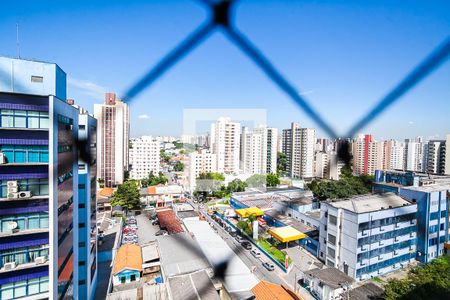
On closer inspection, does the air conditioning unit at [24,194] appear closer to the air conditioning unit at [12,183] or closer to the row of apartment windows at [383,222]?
the air conditioning unit at [12,183]

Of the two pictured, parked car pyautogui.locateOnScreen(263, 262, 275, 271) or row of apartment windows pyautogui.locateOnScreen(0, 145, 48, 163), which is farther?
parked car pyautogui.locateOnScreen(263, 262, 275, 271)

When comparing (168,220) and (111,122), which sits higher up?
(111,122)

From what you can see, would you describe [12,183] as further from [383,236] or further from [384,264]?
[384,264]

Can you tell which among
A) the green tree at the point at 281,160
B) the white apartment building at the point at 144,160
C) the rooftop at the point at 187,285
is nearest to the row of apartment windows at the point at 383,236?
the rooftop at the point at 187,285

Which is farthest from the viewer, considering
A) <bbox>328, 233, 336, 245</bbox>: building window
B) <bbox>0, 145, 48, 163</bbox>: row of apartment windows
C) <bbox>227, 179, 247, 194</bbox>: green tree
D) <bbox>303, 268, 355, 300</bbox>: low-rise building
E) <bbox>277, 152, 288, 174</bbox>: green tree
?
<bbox>277, 152, 288, 174</bbox>: green tree

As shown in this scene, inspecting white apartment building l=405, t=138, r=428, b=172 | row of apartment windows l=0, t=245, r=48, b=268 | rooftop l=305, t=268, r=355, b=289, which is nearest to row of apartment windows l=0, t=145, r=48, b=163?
row of apartment windows l=0, t=245, r=48, b=268

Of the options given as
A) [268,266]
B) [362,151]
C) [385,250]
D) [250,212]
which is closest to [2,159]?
[362,151]

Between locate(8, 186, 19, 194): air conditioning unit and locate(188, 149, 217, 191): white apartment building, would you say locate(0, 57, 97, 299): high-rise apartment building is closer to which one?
locate(8, 186, 19, 194): air conditioning unit
